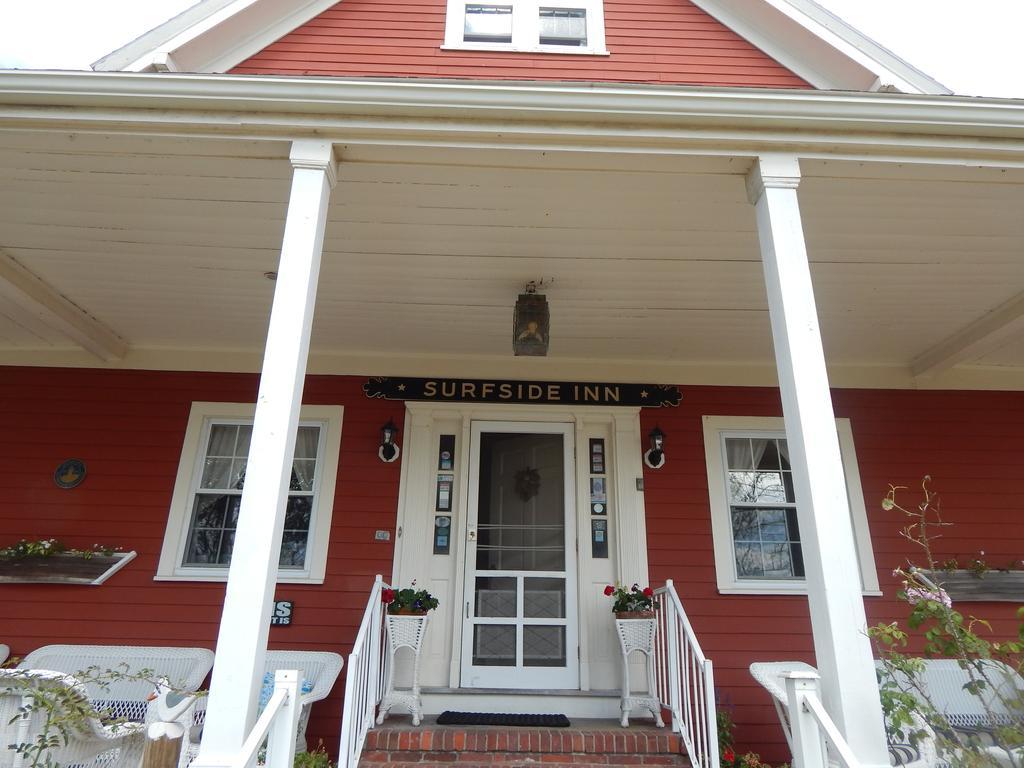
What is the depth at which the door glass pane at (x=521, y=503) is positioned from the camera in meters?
4.53

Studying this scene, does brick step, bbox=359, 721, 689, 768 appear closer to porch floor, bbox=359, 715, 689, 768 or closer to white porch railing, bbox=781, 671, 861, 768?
porch floor, bbox=359, 715, 689, 768

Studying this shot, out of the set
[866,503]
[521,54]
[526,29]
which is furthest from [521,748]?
[526,29]

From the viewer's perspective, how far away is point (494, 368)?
15.9ft

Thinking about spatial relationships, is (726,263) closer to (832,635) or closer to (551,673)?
(832,635)

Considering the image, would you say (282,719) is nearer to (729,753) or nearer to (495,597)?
(495,597)

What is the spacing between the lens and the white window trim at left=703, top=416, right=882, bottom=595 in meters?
4.40

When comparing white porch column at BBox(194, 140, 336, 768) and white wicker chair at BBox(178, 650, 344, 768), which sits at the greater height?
white porch column at BBox(194, 140, 336, 768)

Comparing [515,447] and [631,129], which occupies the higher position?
[631,129]

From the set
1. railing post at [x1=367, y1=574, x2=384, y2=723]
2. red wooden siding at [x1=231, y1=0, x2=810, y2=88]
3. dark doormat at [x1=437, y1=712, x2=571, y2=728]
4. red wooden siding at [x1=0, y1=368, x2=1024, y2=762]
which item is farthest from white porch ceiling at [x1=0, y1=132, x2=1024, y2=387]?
dark doormat at [x1=437, y1=712, x2=571, y2=728]

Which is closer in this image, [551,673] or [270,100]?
[270,100]

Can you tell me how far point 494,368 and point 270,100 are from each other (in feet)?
8.77

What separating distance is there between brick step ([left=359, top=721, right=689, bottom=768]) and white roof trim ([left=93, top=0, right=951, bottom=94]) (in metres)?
3.74

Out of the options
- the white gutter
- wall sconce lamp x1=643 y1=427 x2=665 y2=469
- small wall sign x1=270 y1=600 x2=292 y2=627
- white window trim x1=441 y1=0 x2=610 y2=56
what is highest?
white window trim x1=441 y1=0 x2=610 y2=56

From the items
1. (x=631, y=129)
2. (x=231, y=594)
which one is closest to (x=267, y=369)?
(x=231, y=594)
